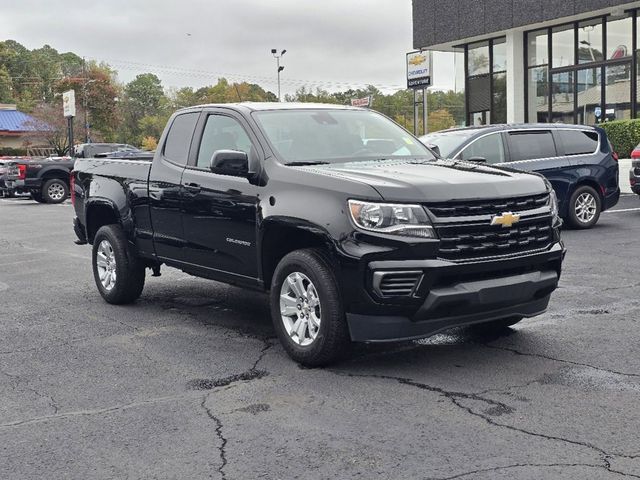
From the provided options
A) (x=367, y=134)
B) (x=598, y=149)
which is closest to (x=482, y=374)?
(x=367, y=134)

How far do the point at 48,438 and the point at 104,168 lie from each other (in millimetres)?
4482

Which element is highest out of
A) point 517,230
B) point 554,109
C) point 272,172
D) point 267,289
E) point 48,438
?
point 554,109

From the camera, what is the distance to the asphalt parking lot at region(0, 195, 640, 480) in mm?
4086

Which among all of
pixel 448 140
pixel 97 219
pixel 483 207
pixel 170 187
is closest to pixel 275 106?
pixel 170 187

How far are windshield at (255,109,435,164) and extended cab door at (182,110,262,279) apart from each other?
9.0 inches

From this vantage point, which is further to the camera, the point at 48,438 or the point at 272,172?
the point at 272,172

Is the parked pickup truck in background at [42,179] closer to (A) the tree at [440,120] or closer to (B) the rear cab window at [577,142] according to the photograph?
(B) the rear cab window at [577,142]

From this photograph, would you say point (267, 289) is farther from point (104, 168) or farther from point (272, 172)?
point (104, 168)

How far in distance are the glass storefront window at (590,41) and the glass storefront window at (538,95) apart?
1969mm

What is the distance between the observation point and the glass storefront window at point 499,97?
33656mm

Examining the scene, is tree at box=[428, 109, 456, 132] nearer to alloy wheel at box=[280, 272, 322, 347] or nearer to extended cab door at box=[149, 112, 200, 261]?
extended cab door at box=[149, 112, 200, 261]

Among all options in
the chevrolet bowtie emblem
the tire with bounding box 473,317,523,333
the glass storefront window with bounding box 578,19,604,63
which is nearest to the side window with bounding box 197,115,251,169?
the chevrolet bowtie emblem

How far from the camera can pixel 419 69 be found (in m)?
28.8

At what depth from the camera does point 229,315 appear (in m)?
7.84
